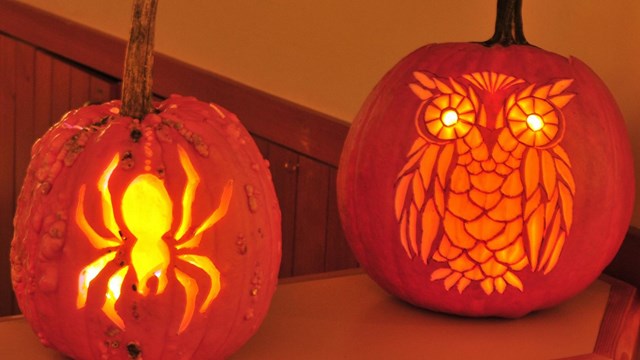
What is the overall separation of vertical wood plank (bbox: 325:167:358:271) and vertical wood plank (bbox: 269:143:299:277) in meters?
0.09

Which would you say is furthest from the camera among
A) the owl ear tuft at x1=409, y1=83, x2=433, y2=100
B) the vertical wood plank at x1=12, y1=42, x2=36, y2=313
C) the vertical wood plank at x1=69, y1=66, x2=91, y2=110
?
the vertical wood plank at x1=12, y1=42, x2=36, y2=313

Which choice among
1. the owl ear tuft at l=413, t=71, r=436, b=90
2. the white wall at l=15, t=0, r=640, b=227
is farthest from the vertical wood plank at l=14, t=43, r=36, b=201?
the owl ear tuft at l=413, t=71, r=436, b=90

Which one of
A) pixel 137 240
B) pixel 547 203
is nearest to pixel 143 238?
pixel 137 240

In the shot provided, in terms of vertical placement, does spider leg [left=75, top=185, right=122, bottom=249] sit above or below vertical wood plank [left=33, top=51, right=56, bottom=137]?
above

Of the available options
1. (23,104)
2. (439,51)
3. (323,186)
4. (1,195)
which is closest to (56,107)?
(23,104)

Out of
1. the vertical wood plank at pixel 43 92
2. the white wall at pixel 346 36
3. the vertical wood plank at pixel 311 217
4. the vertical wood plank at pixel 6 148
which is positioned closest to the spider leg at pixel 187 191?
the white wall at pixel 346 36

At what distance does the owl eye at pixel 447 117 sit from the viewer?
0.93 metres

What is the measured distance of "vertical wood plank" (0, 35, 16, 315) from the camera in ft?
7.37

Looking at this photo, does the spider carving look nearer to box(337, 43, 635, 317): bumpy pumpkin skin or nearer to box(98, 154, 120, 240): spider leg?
box(98, 154, 120, 240): spider leg

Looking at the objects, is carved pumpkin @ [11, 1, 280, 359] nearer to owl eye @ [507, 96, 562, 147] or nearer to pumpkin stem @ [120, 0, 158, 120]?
pumpkin stem @ [120, 0, 158, 120]

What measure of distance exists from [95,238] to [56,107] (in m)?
1.49

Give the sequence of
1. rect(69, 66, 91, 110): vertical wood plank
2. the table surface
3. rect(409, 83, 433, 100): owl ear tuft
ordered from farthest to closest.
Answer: rect(69, 66, 91, 110): vertical wood plank < rect(409, 83, 433, 100): owl ear tuft < the table surface

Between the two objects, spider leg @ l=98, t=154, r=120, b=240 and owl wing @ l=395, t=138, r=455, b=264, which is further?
owl wing @ l=395, t=138, r=455, b=264

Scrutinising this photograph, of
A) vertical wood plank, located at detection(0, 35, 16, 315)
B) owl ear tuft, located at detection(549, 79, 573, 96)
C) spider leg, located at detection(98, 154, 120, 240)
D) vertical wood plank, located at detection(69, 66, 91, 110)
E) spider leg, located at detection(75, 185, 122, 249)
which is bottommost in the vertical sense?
vertical wood plank, located at detection(0, 35, 16, 315)
